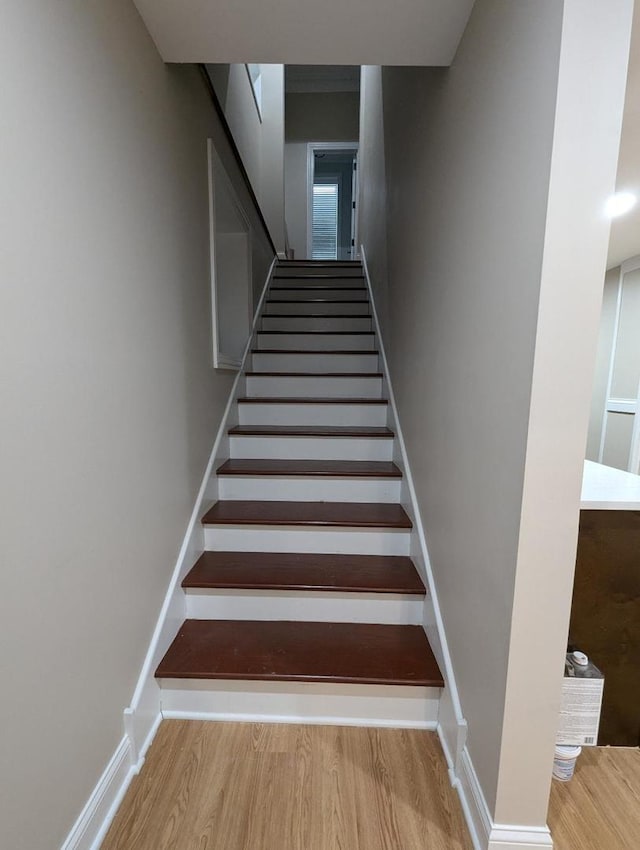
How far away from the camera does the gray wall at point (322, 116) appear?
5.51 metres

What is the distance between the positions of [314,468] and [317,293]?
7.14 ft

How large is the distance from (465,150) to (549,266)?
623 mm

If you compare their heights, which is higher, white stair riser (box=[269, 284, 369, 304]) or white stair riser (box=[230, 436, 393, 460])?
white stair riser (box=[269, 284, 369, 304])

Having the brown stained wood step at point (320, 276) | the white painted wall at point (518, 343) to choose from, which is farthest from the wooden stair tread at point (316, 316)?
the white painted wall at point (518, 343)

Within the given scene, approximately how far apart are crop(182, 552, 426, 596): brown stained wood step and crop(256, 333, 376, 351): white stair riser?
1707 millimetres

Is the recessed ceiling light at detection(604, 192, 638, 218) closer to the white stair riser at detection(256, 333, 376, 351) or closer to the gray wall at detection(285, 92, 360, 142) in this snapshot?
the white stair riser at detection(256, 333, 376, 351)

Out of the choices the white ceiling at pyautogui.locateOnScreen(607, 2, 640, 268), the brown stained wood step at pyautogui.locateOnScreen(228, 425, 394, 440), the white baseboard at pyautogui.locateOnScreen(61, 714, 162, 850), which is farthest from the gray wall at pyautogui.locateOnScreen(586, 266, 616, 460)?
the white baseboard at pyautogui.locateOnScreen(61, 714, 162, 850)

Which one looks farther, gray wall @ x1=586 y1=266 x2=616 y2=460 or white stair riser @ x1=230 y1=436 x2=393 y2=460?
gray wall @ x1=586 y1=266 x2=616 y2=460

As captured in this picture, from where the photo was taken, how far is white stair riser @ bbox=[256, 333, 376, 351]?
3.04 meters

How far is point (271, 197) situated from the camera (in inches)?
174

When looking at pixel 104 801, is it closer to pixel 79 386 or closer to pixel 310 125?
pixel 79 386

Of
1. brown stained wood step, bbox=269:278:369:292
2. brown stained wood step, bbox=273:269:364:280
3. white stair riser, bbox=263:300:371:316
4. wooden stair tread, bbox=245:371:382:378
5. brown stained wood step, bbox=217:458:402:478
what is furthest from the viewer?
brown stained wood step, bbox=273:269:364:280

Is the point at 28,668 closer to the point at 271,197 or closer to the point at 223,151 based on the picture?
the point at 223,151

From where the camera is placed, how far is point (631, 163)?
2.08 m
